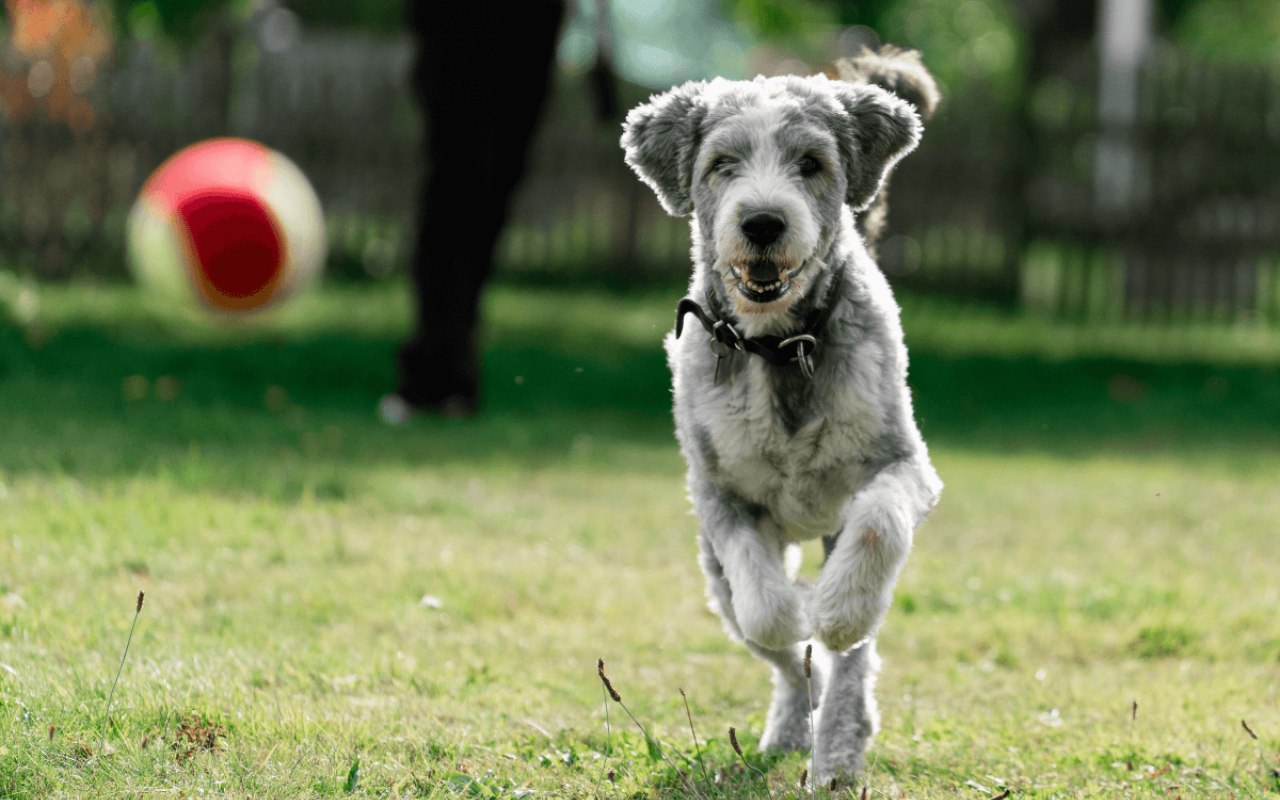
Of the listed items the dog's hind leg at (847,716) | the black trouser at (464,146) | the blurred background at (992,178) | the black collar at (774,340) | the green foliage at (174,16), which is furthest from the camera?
the green foliage at (174,16)

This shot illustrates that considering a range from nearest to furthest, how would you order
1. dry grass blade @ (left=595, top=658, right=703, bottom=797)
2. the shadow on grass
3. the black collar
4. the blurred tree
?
dry grass blade @ (left=595, top=658, right=703, bottom=797)
the black collar
the shadow on grass
the blurred tree

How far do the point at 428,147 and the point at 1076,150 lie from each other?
8.27m

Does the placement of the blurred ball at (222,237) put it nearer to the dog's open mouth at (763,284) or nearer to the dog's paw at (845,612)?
the dog's open mouth at (763,284)

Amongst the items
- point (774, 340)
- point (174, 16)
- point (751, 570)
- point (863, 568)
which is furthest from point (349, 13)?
point (863, 568)

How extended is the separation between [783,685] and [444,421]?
5.14m

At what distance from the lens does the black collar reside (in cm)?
393

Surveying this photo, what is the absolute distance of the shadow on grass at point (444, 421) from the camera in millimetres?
7934

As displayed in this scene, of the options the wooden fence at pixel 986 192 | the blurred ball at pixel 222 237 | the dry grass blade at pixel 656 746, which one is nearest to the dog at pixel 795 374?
the dry grass blade at pixel 656 746

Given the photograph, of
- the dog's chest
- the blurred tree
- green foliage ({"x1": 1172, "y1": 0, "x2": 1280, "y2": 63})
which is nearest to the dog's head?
the dog's chest

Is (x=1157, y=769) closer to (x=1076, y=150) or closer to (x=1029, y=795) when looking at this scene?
(x=1029, y=795)

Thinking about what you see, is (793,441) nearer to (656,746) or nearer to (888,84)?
(656,746)

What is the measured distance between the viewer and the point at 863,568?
3689mm

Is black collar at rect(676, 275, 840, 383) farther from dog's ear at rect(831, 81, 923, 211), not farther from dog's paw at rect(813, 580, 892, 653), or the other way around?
dog's paw at rect(813, 580, 892, 653)

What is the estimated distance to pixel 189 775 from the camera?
362 centimetres
